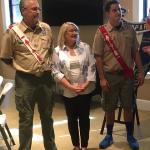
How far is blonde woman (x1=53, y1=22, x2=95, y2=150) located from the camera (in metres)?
3.09

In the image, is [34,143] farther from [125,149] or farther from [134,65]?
[134,65]

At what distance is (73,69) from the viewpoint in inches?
122

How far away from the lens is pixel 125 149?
11.7 feet

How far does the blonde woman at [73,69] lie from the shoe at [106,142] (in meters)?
0.54

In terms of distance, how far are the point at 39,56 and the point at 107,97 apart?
2.96 feet

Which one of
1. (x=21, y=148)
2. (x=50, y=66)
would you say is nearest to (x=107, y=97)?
(x=50, y=66)

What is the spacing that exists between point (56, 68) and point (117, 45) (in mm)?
635

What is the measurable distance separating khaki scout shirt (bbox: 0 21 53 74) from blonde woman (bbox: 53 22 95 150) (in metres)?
0.19

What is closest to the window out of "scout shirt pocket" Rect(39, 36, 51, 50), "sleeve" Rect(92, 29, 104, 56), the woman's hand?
"sleeve" Rect(92, 29, 104, 56)

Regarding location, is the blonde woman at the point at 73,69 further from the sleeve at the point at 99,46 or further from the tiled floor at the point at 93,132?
the tiled floor at the point at 93,132

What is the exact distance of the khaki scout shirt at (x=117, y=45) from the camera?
3297 mm

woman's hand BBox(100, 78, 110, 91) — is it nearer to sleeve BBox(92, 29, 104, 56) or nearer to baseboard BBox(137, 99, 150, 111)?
sleeve BBox(92, 29, 104, 56)

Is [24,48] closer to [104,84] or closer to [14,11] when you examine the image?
[104,84]

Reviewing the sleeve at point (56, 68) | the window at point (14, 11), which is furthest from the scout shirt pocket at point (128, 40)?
the window at point (14, 11)
